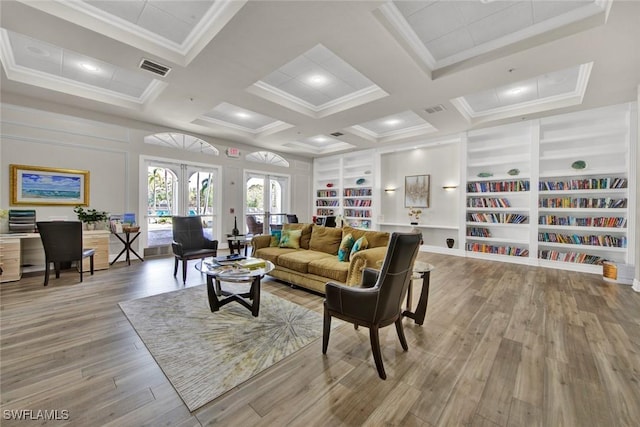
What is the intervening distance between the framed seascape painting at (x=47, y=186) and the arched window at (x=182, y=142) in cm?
151

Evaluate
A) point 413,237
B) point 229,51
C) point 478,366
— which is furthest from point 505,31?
point 478,366

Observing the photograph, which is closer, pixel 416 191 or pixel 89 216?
pixel 89 216

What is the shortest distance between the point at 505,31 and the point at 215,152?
639 centimetres

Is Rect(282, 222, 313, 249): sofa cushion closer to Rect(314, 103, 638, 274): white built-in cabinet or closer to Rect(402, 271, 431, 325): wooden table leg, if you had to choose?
Rect(402, 271, 431, 325): wooden table leg

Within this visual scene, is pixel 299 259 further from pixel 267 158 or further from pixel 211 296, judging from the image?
pixel 267 158

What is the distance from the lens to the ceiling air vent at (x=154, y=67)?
3312mm

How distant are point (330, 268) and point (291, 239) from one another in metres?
1.27

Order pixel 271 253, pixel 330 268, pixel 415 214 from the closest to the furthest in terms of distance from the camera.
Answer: pixel 330 268, pixel 271 253, pixel 415 214

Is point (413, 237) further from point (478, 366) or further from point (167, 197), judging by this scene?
point (167, 197)

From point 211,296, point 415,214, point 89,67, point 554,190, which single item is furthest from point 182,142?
point 554,190

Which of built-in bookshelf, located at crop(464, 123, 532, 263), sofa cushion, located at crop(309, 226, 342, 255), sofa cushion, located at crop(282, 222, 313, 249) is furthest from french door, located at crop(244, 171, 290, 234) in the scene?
built-in bookshelf, located at crop(464, 123, 532, 263)

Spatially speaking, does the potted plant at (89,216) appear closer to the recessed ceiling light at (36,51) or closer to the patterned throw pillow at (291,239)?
the recessed ceiling light at (36,51)

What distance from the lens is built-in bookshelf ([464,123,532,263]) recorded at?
5613 mm

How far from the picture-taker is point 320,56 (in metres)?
3.48
